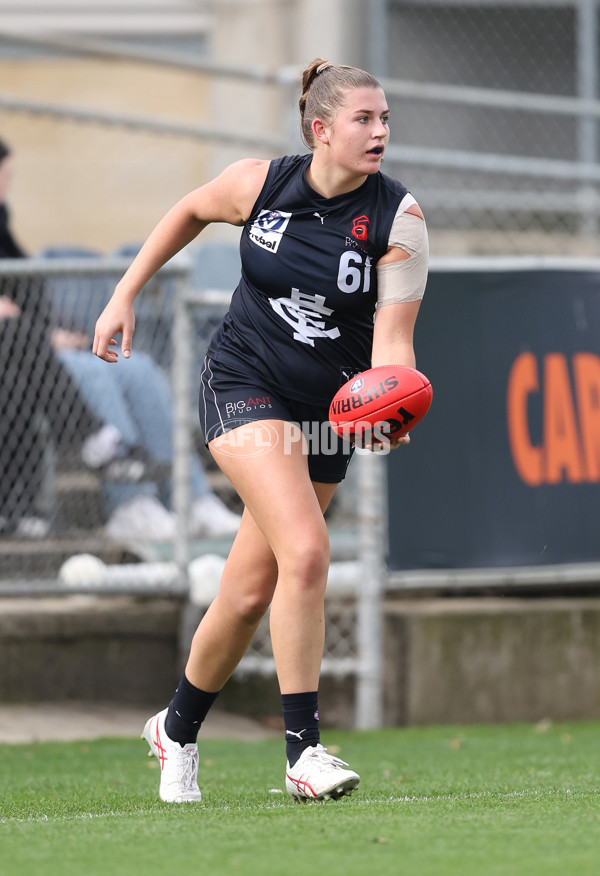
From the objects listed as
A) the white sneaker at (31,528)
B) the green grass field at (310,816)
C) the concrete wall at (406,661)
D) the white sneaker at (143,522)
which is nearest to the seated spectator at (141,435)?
the white sneaker at (143,522)

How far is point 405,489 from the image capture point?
23.3 ft

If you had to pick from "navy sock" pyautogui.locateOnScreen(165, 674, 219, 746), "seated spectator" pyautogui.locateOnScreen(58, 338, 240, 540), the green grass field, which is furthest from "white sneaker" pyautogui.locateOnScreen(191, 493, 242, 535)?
"navy sock" pyautogui.locateOnScreen(165, 674, 219, 746)

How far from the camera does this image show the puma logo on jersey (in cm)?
422

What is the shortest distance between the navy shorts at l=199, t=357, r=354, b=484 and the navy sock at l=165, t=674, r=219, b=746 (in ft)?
→ 2.39

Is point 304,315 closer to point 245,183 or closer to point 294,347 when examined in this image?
point 294,347

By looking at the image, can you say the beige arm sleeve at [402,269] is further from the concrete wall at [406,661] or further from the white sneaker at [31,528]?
the white sneaker at [31,528]

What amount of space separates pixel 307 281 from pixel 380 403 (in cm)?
44

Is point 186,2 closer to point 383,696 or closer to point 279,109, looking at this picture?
point 279,109

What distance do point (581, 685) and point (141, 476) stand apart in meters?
2.38

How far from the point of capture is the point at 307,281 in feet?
13.7

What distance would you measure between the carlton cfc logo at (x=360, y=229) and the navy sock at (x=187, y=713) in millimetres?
1407

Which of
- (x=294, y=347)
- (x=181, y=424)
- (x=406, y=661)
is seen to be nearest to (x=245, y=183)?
(x=294, y=347)

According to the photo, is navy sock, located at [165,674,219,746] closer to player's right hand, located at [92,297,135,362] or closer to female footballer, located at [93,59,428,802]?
female footballer, located at [93,59,428,802]

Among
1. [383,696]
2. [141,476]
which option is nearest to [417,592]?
[383,696]
